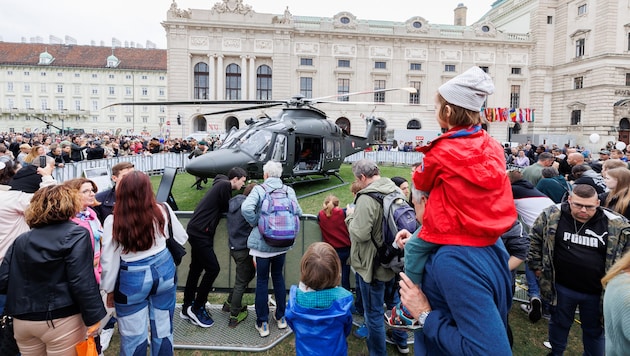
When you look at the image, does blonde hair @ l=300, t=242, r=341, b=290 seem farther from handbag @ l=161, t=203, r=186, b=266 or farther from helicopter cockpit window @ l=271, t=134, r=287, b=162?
helicopter cockpit window @ l=271, t=134, r=287, b=162

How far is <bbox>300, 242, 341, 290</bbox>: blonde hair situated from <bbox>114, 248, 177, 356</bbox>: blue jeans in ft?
4.37

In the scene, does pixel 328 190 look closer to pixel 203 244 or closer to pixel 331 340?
pixel 203 244

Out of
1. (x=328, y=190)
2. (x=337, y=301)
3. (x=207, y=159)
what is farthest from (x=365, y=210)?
(x=328, y=190)

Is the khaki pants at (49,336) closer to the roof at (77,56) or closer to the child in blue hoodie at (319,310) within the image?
the child in blue hoodie at (319,310)

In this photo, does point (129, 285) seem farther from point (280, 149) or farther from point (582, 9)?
point (582, 9)

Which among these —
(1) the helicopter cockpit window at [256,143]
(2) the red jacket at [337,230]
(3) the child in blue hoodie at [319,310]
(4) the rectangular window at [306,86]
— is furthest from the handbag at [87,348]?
(4) the rectangular window at [306,86]

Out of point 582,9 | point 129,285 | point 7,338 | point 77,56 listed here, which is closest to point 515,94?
point 582,9

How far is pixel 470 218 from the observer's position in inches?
54.7

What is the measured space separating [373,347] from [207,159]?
27.5ft

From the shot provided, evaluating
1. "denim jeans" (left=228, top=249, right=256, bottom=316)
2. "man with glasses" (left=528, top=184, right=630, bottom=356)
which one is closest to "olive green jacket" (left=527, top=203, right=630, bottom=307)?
"man with glasses" (left=528, top=184, right=630, bottom=356)

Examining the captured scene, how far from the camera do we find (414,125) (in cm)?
4375

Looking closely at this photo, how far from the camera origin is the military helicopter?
10852 mm

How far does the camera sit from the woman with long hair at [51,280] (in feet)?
8.77

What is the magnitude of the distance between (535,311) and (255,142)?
352 inches
